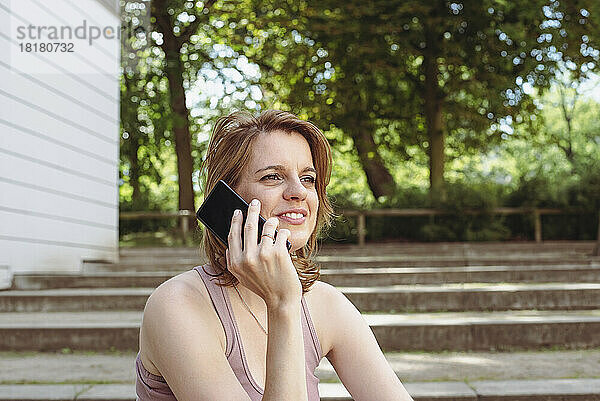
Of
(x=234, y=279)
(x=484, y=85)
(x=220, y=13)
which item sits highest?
(x=220, y=13)

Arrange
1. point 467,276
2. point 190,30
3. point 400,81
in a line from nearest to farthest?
point 467,276 → point 190,30 → point 400,81

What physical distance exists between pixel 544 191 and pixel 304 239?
40.0ft

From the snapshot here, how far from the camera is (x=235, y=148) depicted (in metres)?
1.79

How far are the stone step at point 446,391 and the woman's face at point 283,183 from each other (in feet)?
7.65

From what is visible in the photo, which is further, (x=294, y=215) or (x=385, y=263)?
(x=385, y=263)

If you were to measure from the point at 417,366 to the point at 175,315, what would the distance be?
3.26 meters

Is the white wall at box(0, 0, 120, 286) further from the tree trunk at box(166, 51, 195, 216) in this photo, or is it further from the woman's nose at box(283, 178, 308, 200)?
the woman's nose at box(283, 178, 308, 200)

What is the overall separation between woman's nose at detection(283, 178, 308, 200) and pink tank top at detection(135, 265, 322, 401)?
0.28m

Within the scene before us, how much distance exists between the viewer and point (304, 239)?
1805 millimetres

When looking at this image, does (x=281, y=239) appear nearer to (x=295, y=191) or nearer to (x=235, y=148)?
(x=295, y=191)

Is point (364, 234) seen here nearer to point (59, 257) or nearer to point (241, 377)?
point (59, 257)

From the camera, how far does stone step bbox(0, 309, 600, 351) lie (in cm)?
509

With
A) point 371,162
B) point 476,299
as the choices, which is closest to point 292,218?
point 476,299

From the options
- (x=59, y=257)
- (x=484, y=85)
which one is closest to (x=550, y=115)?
(x=484, y=85)
